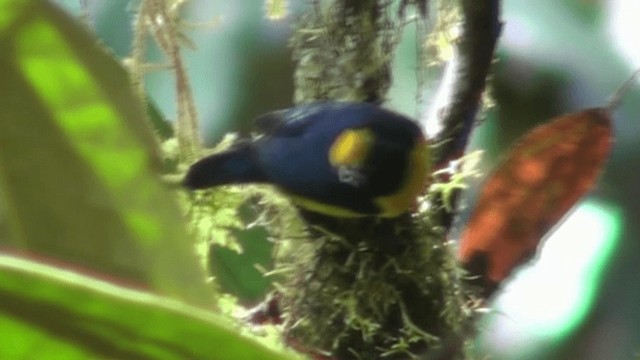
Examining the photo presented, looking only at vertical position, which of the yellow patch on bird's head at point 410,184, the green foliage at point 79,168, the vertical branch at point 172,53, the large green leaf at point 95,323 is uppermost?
the vertical branch at point 172,53

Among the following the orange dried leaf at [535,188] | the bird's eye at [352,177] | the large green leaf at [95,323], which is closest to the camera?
the large green leaf at [95,323]

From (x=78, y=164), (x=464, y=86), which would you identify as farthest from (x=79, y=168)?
(x=464, y=86)

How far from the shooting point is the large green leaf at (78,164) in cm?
23

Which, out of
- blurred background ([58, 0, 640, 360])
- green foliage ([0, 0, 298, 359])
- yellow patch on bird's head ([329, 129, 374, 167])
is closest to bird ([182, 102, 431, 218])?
yellow patch on bird's head ([329, 129, 374, 167])

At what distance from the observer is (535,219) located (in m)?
0.53

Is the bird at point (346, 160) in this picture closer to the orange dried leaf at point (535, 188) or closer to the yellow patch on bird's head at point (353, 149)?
the yellow patch on bird's head at point (353, 149)

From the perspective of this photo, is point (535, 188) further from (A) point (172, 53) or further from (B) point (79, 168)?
(B) point (79, 168)

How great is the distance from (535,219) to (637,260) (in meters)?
0.42

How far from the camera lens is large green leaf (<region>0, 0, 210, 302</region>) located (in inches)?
9.0

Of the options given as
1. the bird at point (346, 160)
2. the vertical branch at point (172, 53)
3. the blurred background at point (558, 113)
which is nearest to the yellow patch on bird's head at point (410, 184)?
the bird at point (346, 160)

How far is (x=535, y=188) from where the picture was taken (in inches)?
20.9

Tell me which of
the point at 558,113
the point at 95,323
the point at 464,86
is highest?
the point at 558,113

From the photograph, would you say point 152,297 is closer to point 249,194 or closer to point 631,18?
point 249,194

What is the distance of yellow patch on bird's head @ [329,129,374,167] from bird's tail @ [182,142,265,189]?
0.15ft
